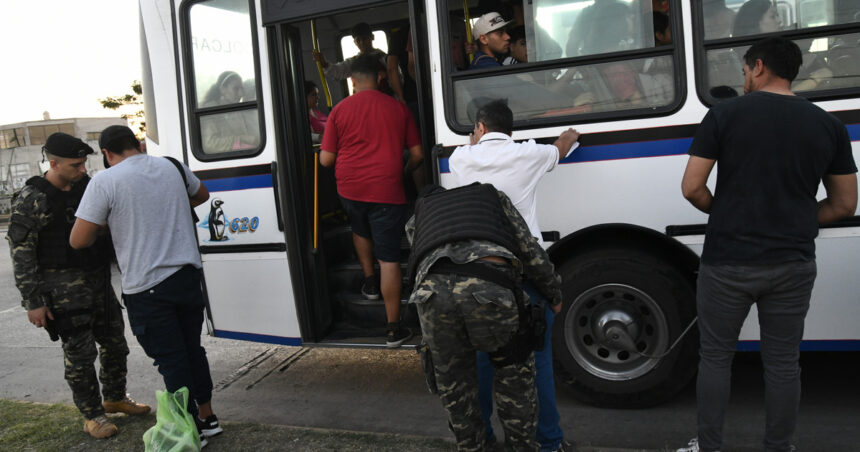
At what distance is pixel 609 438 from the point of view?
3.61 meters

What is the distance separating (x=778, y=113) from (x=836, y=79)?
96 cm

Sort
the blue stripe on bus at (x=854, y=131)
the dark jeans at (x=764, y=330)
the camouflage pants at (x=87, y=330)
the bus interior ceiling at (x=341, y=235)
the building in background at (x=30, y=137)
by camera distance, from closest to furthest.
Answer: the dark jeans at (x=764, y=330), the blue stripe on bus at (x=854, y=131), the camouflage pants at (x=87, y=330), the bus interior ceiling at (x=341, y=235), the building in background at (x=30, y=137)

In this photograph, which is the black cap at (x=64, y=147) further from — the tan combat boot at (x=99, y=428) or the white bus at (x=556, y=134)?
the tan combat boot at (x=99, y=428)

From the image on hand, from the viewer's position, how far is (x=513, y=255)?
274 centimetres

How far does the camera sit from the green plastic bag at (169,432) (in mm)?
3516

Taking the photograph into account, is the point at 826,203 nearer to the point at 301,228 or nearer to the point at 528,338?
the point at 528,338

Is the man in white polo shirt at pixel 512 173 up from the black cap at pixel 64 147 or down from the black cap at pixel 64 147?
down

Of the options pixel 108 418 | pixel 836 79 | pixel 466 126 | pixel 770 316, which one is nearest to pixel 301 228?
pixel 466 126

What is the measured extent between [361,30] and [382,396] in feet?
9.01

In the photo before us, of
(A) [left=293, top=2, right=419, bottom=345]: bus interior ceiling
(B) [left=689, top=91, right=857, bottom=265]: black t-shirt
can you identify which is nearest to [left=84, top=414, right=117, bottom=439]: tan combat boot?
(A) [left=293, top=2, right=419, bottom=345]: bus interior ceiling

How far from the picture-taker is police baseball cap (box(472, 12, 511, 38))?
392 cm

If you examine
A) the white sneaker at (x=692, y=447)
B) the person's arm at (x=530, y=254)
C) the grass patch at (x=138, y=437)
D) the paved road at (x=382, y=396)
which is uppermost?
the person's arm at (x=530, y=254)

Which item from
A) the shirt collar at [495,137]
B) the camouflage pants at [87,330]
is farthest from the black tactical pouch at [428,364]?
the camouflage pants at [87,330]

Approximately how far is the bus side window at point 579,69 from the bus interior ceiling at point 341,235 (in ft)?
4.15
